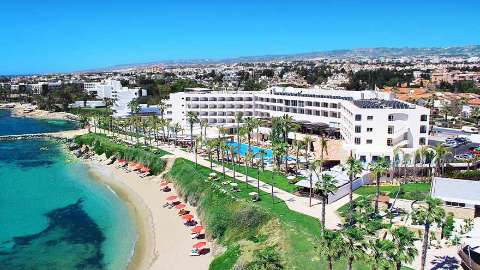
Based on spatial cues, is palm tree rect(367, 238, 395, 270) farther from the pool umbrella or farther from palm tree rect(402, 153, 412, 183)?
palm tree rect(402, 153, 412, 183)

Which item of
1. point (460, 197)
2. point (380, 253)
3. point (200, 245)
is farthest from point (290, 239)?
point (460, 197)

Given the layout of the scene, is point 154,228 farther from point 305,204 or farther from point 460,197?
point 460,197

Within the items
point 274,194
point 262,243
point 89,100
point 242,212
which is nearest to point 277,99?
point 274,194

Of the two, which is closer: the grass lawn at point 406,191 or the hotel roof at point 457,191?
the hotel roof at point 457,191

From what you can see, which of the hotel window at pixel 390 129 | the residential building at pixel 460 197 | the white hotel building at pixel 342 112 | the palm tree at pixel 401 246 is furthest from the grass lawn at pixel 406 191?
the palm tree at pixel 401 246

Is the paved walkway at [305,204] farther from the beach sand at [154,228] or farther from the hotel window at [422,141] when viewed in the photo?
the hotel window at [422,141]

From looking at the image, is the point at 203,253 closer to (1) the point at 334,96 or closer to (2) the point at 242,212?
(2) the point at 242,212
